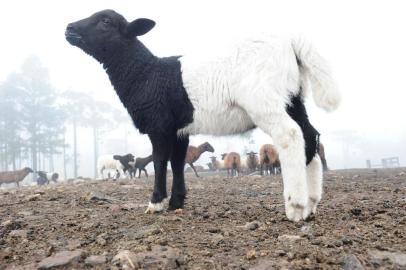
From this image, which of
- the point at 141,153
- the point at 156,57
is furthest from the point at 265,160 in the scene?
the point at 141,153

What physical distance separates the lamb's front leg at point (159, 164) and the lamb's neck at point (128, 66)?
82cm

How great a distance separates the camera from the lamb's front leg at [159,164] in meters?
4.71

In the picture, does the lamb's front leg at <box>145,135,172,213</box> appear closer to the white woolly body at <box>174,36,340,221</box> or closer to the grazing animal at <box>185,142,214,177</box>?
the white woolly body at <box>174,36,340,221</box>

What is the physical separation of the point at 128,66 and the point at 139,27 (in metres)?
0.58

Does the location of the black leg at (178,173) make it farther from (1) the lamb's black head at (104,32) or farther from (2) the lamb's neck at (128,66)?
(1) the lamb's black head at (104,32)

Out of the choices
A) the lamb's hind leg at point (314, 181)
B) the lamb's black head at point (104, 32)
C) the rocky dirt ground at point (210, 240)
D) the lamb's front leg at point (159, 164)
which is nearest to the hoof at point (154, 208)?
the lamb's front leg at point (159, 164)

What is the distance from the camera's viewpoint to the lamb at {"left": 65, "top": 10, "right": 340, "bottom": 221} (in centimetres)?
386

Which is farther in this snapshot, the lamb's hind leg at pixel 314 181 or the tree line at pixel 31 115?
the tree line at pixel 31 115

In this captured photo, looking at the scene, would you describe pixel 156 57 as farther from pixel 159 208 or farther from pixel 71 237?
pixel 71 237

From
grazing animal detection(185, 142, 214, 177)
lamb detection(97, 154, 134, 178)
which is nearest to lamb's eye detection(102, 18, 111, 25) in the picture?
grazing animal detection(185, 142, 214, 177)

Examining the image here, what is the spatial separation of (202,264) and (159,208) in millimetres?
2154

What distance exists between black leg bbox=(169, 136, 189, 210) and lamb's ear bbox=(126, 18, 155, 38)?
1591 mm

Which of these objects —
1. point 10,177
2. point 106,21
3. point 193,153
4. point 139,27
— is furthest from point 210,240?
point 10,177

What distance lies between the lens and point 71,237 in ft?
12.1
